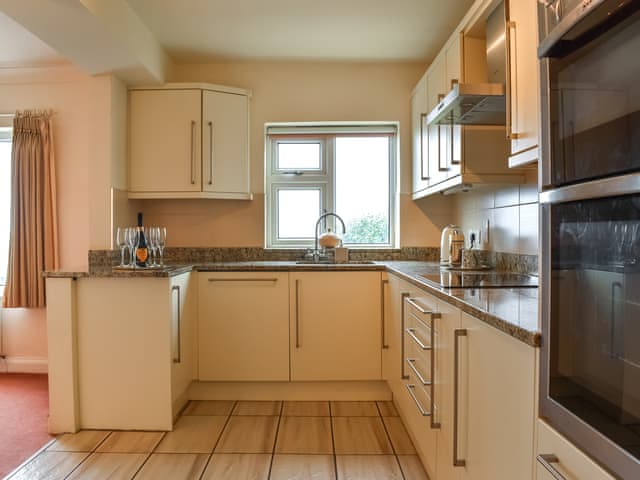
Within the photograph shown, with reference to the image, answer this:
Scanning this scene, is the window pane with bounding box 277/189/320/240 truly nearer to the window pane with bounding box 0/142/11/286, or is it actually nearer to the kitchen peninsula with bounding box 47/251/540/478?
the kitchen peninsula with bounding box 47/251/540/478

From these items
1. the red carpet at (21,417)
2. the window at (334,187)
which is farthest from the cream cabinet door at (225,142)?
the red carpet at (21,417)

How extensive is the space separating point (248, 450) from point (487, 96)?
2.01 meters

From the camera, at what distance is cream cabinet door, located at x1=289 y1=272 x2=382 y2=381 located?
282 centimetres

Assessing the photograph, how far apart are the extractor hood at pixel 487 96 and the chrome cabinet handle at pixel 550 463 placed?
4.55 ft

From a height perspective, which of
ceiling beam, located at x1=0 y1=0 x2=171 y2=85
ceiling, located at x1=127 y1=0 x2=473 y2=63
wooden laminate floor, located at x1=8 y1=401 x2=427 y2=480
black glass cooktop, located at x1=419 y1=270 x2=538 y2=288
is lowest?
wooden laminate floor, located at x1=8 y1=401 x2=427 y2=480

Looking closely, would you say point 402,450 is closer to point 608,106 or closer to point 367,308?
point 367,308

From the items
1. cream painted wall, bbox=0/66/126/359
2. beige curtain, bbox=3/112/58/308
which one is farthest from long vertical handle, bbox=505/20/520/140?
beige curtain, bbox=3/112/58/308

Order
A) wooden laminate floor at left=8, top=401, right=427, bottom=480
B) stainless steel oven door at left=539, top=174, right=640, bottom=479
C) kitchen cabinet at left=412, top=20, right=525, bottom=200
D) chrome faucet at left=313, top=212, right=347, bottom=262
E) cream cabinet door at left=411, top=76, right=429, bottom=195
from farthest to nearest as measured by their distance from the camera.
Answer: chrome faucet at left=313, top=212, right=347, bottom=262
cream cabinet door at left=411, top=76, right=429, bottom=195
kitchen cabinet at left=412, top=20, right=525, bottom=200
wooden laminate floor at left=8, top=401, right=427, bottom=480
stainless steel oven door at left=539, top=174, right=640, bottom=479

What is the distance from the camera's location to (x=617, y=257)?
72cm

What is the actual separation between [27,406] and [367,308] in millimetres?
2263

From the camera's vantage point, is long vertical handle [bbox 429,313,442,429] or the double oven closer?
the double oven

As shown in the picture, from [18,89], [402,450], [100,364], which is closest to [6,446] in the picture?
[100,364]

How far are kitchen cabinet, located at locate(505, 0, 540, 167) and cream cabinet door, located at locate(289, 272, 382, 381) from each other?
53.7 inches

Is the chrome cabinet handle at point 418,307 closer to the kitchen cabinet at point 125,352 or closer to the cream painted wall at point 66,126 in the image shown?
the kitchen cabinet at point 125,352
